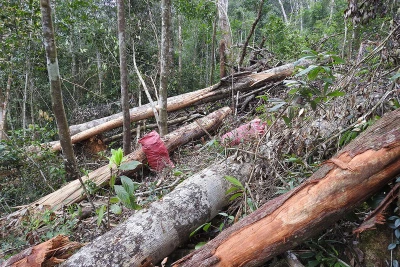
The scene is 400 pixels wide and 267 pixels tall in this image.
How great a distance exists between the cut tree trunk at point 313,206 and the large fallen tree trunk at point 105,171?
7.31 feet

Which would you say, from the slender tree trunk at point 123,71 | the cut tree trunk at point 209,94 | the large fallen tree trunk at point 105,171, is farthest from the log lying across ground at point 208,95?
the slender tree trunk at point 123,71

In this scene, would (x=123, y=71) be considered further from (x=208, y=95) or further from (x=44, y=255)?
(x=44, y=255)

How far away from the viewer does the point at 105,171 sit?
440cm

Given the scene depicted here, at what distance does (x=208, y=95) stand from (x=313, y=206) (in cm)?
502

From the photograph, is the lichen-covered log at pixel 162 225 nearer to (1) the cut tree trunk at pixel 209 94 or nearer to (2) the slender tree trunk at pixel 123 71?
(2) the slender tree trunk at pixel 123 71

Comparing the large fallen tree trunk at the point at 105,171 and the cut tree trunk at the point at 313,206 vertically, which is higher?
the cut tree trunk at the point at 313,206

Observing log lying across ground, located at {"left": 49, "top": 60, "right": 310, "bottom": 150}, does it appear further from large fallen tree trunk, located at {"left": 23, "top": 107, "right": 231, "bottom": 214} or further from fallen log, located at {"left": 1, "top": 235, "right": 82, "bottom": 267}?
fallen log, located at {"left": 1, "top": 235, "right": 82, "bottom": 267}

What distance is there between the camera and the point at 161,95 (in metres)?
4.87

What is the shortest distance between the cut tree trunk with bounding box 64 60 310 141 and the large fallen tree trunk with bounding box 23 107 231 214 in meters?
0.62

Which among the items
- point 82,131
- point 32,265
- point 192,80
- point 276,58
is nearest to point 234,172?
point 32,265

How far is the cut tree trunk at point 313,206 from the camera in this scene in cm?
159

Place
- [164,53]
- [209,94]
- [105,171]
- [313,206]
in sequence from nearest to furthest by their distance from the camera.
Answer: [313,206] < [105,171] < [164,53] < [209,94]

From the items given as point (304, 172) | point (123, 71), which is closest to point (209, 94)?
point (123, 71)

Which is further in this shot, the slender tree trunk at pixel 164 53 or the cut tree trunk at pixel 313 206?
the slender tree trunk at pixel 164 53
